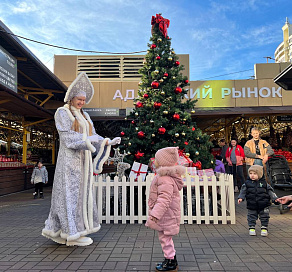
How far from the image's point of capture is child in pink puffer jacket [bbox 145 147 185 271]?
9.86 feet

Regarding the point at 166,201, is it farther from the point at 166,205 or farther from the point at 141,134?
the point at 141,134

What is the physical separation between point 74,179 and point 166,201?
1666 millimetres

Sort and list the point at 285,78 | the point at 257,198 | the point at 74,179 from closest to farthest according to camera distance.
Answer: the point at 74,179 → the point at 257,198 → the point at 285,78

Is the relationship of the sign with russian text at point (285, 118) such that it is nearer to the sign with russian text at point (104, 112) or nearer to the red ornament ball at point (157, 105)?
the sign with russian text at point (104, 112)

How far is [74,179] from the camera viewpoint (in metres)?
4.05

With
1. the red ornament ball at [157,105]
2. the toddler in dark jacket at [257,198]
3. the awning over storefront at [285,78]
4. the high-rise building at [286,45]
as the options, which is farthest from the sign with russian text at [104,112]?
the high-rise building at [286,45]

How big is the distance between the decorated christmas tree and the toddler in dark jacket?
1934 millimetres

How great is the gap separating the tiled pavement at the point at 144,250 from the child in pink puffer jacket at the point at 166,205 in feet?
0.94

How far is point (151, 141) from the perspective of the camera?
7.07 meters

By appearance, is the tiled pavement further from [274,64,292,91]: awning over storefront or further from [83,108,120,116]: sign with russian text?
[83,108,120,116]: sign with russian text

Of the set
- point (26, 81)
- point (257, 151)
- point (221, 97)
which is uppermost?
point (26, 81)

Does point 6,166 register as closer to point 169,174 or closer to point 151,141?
point 151,141

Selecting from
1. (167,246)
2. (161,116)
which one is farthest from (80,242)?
(161,116)

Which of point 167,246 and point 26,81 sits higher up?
point 26,81
